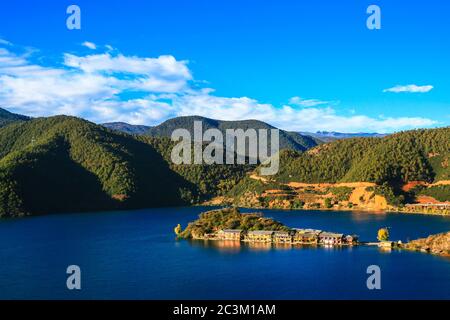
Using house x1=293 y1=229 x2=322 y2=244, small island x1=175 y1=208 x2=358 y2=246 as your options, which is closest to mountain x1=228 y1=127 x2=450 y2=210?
small island x1=175 y1=208 x2=358 y2=246

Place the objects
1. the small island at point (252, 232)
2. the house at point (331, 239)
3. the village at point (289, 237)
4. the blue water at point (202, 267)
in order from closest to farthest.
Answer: the blue water at point (202, 267) < the house at point (331, 239) < the village at point (289, 237) < the small island at point (252, 232)

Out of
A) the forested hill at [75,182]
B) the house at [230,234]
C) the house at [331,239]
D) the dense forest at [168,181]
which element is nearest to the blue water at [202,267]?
the house at [331,239]

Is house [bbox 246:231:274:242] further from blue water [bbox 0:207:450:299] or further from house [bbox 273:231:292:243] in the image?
blue water [bbox 0:207:450:299]

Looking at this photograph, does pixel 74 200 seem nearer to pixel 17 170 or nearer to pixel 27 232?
pixel 17 170

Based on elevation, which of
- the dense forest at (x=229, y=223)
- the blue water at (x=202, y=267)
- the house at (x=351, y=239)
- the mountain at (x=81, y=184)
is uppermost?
the mountain at (x=81, y=184)

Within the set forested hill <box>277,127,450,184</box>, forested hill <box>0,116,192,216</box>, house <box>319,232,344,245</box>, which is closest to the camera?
house <box>319,232,344,245</box>

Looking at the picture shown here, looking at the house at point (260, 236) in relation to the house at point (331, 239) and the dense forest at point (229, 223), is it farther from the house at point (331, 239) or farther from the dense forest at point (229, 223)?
the house at point (331, 239)
